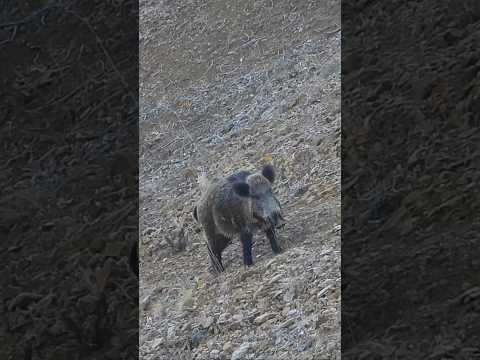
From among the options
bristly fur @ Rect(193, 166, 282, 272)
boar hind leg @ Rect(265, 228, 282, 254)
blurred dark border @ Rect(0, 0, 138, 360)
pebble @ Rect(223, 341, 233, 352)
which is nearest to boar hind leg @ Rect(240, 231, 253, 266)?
bristly fur @ Rect(193, 166, 282, 272)

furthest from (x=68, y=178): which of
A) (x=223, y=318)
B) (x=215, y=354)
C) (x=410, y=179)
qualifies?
(x=410, y=179)

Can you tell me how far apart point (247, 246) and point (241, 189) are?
0.29 meters

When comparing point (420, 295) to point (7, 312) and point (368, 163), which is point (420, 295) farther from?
point (7, 312)

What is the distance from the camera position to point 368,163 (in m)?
8.09

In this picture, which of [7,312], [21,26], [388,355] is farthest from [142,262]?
[21,26]

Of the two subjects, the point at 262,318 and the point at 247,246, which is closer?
the point at 262,318

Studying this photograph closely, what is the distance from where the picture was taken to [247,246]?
7.66m

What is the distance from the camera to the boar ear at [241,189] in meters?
7.64

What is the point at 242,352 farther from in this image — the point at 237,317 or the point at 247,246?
the point at 247,246

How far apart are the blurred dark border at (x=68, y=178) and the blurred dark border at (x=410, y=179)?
133 cm

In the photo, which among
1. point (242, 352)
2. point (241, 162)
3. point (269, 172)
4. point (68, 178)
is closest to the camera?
point (242, 352)

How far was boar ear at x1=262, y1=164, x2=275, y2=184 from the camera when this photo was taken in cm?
766

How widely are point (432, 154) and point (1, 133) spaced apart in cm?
304

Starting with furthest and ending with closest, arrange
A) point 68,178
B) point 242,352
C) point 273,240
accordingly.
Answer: point 68,178, point 273,240, point 242,352
